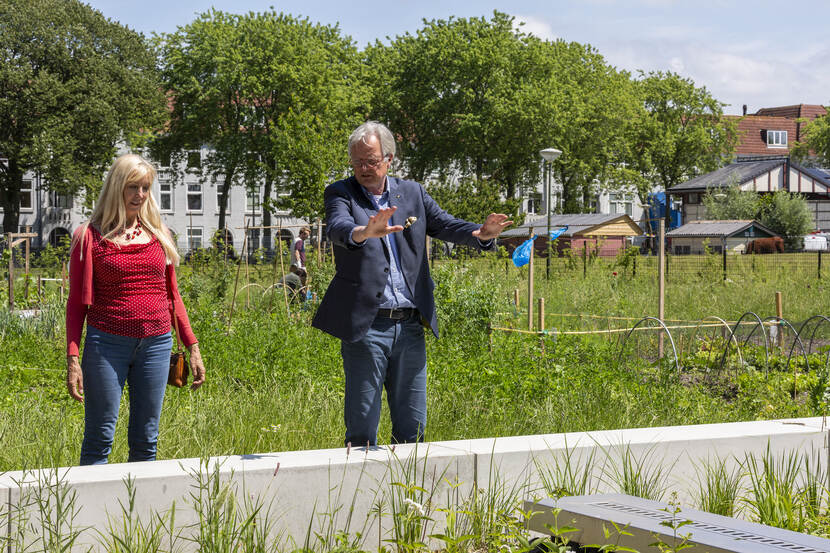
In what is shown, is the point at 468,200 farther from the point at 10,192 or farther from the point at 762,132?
the point at 762,132

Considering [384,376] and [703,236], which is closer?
[384,376]

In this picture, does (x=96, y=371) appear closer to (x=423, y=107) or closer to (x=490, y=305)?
(x=490, y=305)

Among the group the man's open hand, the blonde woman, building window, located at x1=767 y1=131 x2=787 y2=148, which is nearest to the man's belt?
the man's open hand

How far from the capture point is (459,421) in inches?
188

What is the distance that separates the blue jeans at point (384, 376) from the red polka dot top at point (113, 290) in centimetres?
77

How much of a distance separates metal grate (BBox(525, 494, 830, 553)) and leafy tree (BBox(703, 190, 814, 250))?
50.8 m

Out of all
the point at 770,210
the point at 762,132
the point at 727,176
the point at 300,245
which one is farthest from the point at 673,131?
the point at 300,245

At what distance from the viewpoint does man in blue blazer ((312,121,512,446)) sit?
3520 mm

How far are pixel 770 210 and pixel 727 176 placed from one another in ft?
24.2

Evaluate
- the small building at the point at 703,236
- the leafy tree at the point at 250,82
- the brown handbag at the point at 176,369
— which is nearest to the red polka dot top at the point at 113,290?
the brown handbag at the point at 176,369

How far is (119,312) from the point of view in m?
3.59

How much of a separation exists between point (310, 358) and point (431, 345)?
1.09 meters

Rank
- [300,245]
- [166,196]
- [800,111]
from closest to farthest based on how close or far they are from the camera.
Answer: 1. [300,245]
2. [166,196]
3. [800,111]

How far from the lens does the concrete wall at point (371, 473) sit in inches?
113
